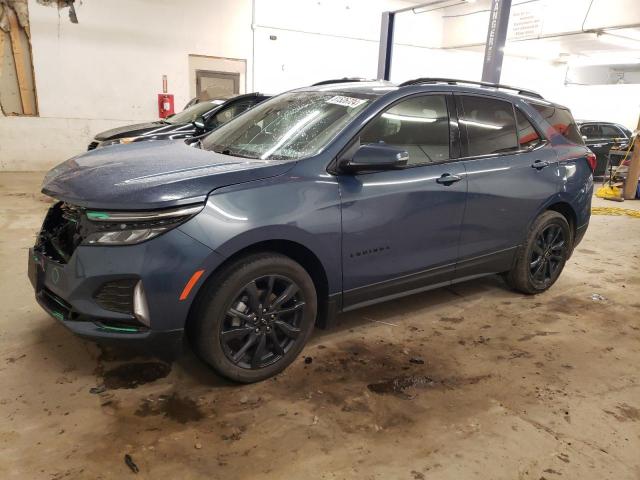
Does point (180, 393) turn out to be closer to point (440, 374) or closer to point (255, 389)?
point (255, 389)

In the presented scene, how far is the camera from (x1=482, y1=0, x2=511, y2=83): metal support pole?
7684 mm

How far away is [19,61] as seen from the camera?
9.01m

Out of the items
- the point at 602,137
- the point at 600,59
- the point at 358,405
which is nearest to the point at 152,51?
the point at 358,405

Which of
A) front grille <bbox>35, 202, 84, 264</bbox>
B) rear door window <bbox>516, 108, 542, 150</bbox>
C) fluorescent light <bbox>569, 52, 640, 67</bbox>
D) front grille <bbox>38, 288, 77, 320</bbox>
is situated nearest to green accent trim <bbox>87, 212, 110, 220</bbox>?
front grille <bbox>35, 202, 84, 264</bbox>

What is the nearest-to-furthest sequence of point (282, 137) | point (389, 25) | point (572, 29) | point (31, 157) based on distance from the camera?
point (282, 137)
point (31, 157)
point (389, 25)
point (572, 29)

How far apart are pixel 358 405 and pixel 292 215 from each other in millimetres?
1005

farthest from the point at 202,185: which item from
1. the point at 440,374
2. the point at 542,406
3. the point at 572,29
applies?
the point at 572,29

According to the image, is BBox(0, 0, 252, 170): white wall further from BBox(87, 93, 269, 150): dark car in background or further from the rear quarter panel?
Result: the rear quarter panel

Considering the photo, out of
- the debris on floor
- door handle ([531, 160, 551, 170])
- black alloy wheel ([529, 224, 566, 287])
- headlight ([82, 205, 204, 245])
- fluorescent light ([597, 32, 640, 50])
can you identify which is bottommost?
the debris on floor

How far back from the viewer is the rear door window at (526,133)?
353 centimetres

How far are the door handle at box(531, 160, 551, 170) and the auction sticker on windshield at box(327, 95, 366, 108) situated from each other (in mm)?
1481

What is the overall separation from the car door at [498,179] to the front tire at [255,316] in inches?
51.2

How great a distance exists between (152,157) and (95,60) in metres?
8.44

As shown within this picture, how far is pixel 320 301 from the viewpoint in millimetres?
2721
